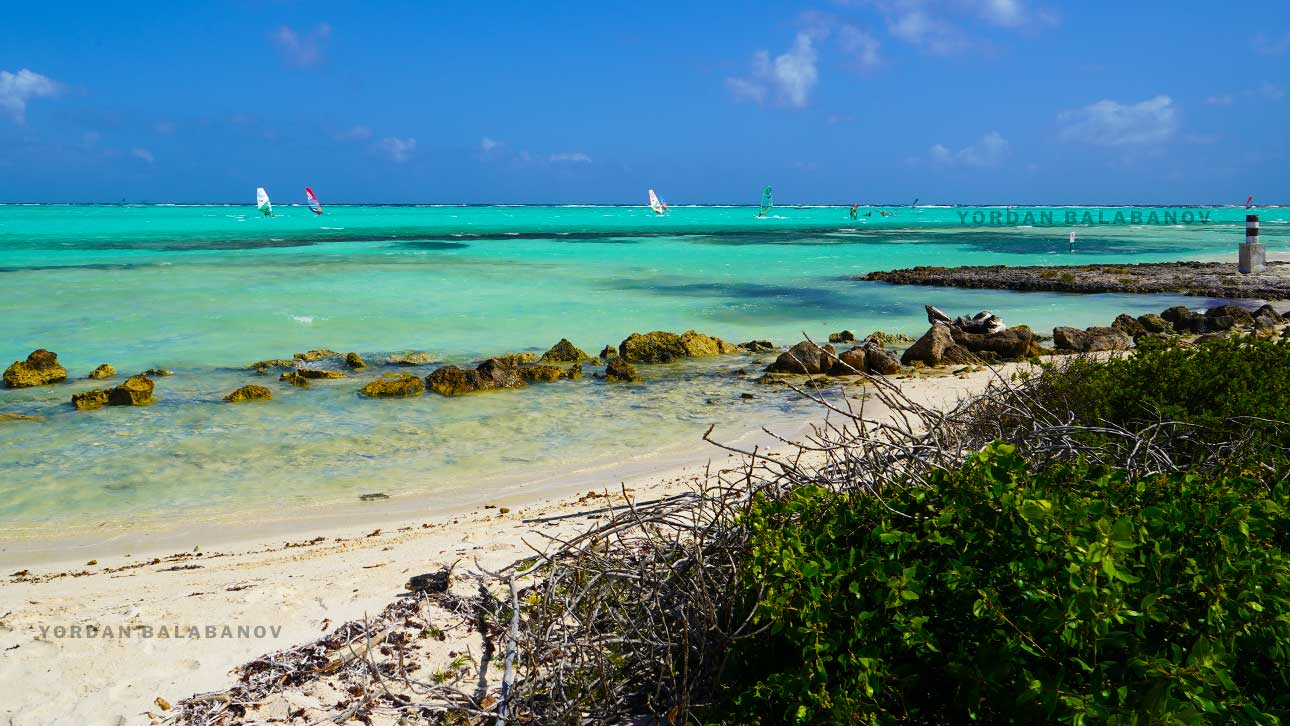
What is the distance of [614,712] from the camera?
3.00 metres

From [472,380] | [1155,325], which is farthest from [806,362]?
[1155,325]

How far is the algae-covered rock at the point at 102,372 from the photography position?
12156mm


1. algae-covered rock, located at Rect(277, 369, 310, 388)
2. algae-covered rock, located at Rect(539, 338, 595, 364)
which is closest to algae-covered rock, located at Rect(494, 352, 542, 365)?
algae-covered rock, located at Rect(539, 338, 595, 364)

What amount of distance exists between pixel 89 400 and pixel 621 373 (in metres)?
6.21

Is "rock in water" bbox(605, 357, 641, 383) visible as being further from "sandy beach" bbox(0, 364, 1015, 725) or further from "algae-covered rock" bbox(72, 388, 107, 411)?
"algae-covered rock" bbox(72, 388, 107, 411)

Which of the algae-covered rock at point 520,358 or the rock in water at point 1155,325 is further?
the rock in water at point 1155,325

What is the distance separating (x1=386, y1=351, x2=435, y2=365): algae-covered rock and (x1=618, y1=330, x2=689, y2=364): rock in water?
3.02 m

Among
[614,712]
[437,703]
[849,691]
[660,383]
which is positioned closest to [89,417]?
[660,383]

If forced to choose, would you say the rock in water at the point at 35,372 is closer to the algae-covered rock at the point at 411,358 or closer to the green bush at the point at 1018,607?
the algae-covered rock at the point at 411,358

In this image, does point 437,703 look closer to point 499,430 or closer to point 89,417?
point 499,430

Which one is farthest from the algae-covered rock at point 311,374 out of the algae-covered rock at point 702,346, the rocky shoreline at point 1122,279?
the rocky shoreline at point 1122,279

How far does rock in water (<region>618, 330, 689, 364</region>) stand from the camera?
12906 millimetres

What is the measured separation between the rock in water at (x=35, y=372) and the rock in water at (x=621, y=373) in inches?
292

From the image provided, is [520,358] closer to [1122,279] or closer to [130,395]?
[130,395]
